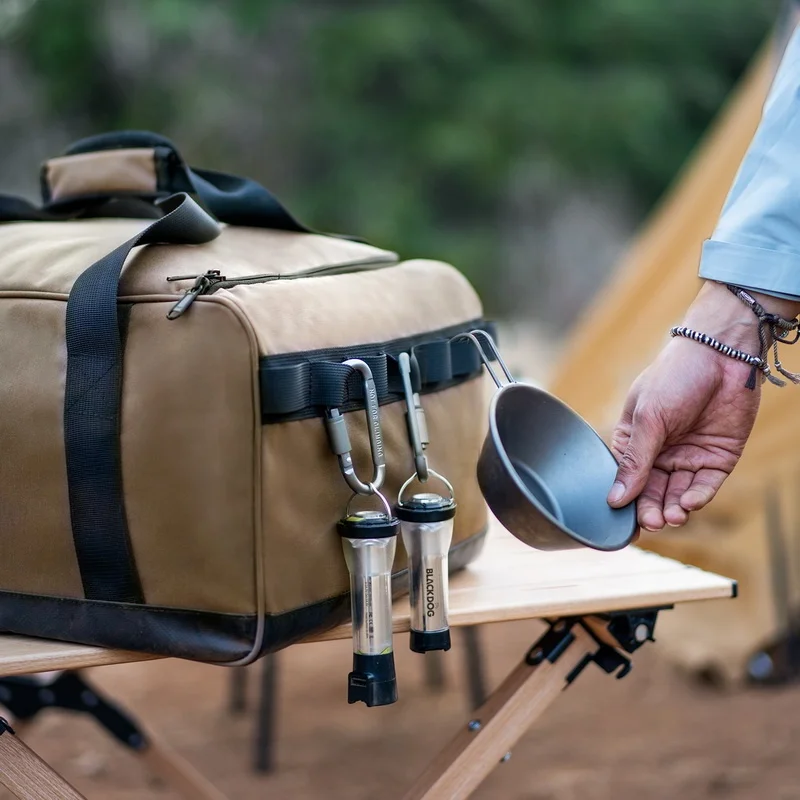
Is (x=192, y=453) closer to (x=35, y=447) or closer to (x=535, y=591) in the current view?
(x=35, y=447)

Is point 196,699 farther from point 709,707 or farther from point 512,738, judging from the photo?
point 512,738

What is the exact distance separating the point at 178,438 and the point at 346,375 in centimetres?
17

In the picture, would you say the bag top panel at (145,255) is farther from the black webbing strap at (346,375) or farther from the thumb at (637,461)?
the thumb at (637,461)

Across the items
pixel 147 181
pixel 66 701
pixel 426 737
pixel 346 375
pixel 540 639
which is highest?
pixel 147 181

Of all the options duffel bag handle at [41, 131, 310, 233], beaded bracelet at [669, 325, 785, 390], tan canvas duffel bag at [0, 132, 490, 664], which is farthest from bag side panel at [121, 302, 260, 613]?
beaded bracelet at [669, 325, 785, 390]

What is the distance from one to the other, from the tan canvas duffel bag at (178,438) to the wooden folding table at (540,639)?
0.28 feet

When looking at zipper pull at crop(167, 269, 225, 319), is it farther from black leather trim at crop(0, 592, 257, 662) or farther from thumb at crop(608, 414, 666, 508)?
thumb at crop(608, 414, 666, 508)

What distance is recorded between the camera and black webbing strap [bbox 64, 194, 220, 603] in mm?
987

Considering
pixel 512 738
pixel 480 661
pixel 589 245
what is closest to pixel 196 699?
pixel 480 661

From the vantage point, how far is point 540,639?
1.23 m

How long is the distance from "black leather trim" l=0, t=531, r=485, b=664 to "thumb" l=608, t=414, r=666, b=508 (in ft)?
0.96

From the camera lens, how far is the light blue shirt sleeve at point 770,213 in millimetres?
1075

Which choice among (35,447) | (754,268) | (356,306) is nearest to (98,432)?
(35,447)

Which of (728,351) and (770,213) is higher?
(770,213)
